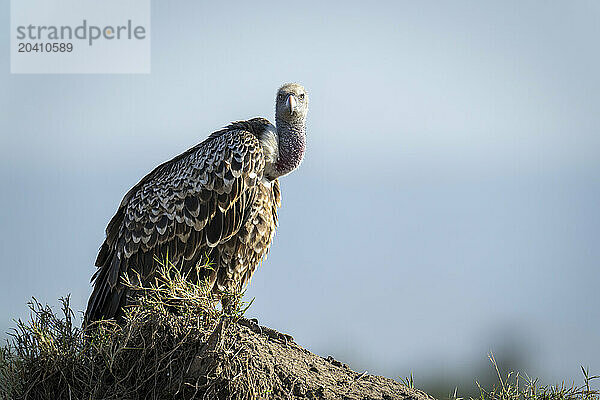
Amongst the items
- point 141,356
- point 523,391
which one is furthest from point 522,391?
point 141,356

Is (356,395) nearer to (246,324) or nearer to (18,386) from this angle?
(246,324)

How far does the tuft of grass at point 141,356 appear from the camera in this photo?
22.6 feet

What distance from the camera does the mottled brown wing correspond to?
10.1 meters

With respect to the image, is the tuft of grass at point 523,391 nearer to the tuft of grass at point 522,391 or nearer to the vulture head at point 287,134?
the tuft of grass at point 522,391

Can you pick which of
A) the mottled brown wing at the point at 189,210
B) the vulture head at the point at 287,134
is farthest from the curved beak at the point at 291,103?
the mottled brown wing at the point at 189,210

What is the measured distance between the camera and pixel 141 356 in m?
7.09

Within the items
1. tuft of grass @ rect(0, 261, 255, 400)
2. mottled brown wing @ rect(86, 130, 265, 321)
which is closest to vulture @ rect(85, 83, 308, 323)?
mottled brown wing @ rect(86, 130, 265, 321)

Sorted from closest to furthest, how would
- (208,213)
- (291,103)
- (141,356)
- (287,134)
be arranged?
(141,356)
(208,213)
(291,103)
(287,134)

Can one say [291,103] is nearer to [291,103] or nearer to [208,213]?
[291,103]

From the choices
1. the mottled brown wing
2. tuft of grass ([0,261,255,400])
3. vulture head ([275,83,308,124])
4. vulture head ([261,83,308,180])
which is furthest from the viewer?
vulture head ([275,83,308,124])

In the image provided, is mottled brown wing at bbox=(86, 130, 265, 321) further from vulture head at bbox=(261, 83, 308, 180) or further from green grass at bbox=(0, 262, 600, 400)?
green grass at bbox=(0, 262, 600, 400)

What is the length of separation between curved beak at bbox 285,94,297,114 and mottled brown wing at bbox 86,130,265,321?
718mm

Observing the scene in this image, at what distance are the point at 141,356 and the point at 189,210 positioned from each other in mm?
3342

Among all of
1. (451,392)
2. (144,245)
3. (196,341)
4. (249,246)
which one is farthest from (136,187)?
(451,392)
